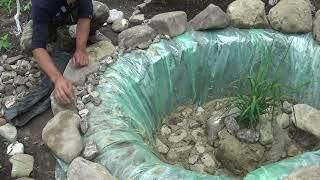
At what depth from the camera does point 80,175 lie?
6.48 feet

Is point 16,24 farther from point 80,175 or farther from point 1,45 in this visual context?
point 80,175

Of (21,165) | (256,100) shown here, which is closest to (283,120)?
(256,100)

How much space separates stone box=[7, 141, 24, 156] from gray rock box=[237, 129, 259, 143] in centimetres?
112

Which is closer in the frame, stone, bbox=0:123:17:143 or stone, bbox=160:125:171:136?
stone, bbox=0:123:17:143

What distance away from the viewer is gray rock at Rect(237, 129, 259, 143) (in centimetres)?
255

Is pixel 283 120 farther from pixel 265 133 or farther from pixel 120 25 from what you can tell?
pixel 120 25

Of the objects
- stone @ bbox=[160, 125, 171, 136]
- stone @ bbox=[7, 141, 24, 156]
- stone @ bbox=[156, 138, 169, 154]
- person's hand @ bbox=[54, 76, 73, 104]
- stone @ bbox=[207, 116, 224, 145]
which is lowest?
stone @ bbox=[156, 138, 169, 154]

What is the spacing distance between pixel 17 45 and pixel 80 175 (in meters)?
1.30

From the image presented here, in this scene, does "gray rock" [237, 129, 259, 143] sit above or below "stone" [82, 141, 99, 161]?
below

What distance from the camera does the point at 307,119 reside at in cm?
256

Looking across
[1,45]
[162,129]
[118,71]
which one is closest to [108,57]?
[118,71]

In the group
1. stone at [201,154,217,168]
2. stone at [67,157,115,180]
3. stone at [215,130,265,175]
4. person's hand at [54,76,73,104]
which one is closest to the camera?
stone at [67,157,115,180]

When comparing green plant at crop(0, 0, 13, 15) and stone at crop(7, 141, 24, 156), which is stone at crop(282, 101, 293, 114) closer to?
stone at crop(7, 141, 24, 156)

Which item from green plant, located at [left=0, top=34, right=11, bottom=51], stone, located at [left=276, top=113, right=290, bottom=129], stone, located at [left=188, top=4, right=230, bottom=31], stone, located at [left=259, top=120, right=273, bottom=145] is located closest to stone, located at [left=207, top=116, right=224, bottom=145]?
stone, located at [left=259, top=120, right=273, bottom=145]
